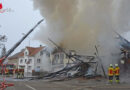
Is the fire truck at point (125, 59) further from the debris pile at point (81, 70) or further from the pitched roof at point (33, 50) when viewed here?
the pitched roof at point (33, 50)

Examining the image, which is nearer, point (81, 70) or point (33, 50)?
point (81, 70)

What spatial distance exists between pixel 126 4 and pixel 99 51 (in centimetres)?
602

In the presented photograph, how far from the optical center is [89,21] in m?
17.3

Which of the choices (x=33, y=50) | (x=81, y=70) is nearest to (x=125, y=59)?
(x=81, y=70)

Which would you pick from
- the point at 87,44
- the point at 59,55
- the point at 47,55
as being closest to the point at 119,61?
the point at 87,44

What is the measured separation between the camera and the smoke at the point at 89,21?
15445 mm

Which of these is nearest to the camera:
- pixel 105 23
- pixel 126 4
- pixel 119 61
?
pixel 126 4

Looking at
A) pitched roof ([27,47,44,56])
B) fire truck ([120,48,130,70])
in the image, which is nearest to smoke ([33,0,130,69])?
fire truck ([120,48,130,70])

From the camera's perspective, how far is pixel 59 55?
31438mm

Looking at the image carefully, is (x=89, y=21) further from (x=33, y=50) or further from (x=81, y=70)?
(x=33, y=50)

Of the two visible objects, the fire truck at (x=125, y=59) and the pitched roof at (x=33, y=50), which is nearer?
the fire truck at (x=125, y=59)

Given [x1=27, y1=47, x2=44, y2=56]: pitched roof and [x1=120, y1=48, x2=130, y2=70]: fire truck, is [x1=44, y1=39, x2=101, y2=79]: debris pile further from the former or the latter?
[x1=27, y1=47, x2=44, y2=56]: pitched roof

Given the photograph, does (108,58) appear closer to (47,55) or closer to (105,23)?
(105,23)

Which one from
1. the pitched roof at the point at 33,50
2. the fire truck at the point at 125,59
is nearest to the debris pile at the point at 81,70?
the fire truck at the point at 125,59
